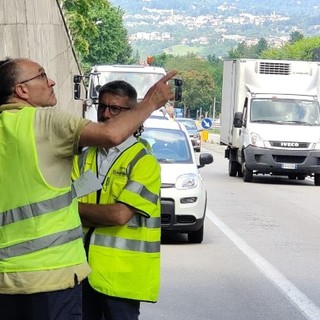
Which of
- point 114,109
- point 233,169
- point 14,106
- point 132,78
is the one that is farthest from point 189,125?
point 14,106

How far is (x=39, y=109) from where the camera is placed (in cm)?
446

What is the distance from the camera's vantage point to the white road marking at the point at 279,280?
9.83 metres

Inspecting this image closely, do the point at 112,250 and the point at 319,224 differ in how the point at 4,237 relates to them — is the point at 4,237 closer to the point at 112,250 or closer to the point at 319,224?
the point at 112,250

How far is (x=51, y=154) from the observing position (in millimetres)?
4434

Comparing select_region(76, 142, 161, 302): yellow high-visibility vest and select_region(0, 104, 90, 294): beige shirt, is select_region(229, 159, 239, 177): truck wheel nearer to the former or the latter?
select_region(76, 142, 161, 302): yellow high-visibility vest

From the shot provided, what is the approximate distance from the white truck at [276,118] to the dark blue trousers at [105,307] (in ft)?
72.2

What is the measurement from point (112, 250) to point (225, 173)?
27.4 metres

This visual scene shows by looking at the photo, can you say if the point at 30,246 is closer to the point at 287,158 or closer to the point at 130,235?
the point at 130,235

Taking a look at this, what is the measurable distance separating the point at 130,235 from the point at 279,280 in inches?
249

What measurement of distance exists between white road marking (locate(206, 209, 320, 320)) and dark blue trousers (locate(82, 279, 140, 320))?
418cm

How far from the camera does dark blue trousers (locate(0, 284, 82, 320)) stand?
14.7ft

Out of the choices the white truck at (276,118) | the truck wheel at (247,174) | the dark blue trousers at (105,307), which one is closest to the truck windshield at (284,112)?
the white truck at (276,118)

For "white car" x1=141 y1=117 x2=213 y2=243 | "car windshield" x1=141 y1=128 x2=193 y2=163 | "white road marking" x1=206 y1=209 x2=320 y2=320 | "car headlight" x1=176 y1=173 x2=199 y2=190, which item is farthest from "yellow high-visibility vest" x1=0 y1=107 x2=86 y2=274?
"car windshield" x1=141 y1=128 x2=193 y2=163

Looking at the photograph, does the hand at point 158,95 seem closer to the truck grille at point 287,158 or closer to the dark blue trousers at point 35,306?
the dark blue trousers at point 35,306
